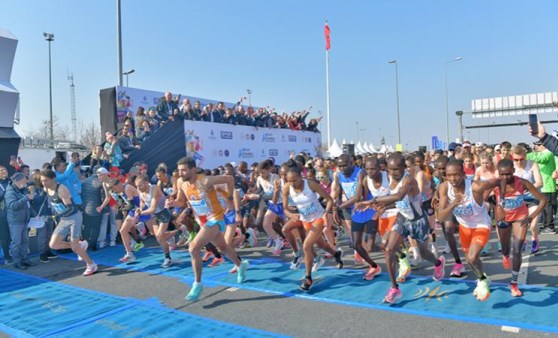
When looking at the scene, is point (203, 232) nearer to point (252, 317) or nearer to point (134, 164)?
point (252, 317)

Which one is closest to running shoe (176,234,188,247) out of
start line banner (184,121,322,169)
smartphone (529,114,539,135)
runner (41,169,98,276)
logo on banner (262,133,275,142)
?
runner (41,169,98,276)

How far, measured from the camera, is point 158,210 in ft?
25.0

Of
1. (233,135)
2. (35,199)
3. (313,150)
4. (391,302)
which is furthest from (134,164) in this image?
(313,150)

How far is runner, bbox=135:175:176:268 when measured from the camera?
295 inches

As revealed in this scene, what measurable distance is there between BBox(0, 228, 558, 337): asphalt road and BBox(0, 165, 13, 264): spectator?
1325 mm

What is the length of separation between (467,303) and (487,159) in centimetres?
319

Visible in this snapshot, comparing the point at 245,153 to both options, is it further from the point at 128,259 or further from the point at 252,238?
the point at 128,259

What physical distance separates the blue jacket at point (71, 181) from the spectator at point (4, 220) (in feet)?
3.18

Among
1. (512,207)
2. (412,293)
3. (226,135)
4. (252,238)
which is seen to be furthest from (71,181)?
(512,207)

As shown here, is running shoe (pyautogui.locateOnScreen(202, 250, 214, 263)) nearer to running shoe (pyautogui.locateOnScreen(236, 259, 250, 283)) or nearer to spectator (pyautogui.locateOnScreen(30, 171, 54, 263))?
running shoe (pyautogui.locateOnScreen(236, 259, 250, 283))

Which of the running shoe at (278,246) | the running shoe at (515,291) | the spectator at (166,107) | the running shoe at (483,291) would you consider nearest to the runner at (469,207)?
the running shoe at (483,291)

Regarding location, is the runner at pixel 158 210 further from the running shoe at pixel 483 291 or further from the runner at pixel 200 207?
the running shoe at pixel 483 291

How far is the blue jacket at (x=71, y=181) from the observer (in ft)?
29.2

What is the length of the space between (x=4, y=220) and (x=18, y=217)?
2.02 ft
